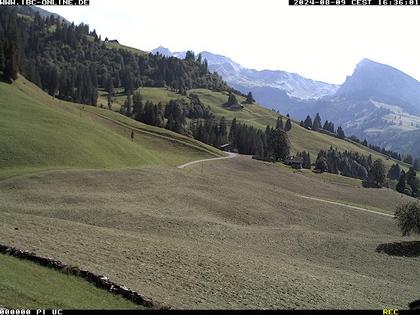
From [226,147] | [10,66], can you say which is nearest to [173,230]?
[10,66]

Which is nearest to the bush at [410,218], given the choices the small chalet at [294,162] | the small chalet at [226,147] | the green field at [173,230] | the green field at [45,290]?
the green field at [173,230]

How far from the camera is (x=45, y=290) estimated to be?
21.8 m

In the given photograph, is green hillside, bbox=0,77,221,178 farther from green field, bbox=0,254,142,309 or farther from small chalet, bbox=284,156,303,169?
small chalet, bbox=284,156,303,169

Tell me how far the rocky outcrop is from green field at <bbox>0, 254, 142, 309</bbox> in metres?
0.36

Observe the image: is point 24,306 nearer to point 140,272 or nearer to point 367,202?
point 140,272

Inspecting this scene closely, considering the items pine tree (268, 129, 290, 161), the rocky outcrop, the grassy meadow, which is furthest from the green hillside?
pine tree (268, 129, 290, 161)

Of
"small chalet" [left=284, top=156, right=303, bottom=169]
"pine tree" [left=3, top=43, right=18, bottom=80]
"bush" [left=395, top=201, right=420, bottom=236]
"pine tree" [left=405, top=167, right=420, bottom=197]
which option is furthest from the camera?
"pine tree" [left=405, top=167, right=420, bottom=197]

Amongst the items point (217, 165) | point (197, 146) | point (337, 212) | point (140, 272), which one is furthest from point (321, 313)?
point (197, 146)

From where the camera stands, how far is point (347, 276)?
3925 cm

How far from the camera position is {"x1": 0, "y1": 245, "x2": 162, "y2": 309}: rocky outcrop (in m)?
23.1

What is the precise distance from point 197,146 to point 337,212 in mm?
69037

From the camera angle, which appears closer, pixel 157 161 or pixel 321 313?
pixel 321 313

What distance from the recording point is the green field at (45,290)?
19984mm

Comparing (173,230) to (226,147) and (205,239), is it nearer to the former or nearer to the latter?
(205,239)
